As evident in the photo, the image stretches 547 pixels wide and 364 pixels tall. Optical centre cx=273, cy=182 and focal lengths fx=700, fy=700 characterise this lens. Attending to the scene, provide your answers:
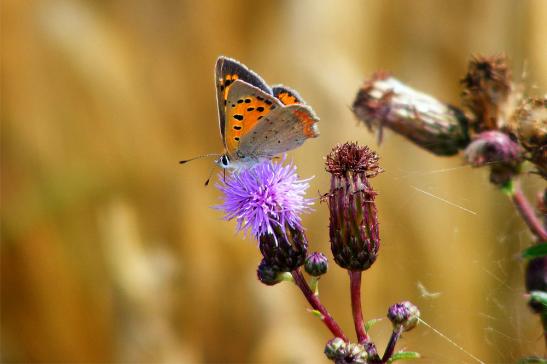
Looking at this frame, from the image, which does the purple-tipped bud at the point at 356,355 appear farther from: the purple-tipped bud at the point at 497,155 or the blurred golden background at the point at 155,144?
the blurred golden background at the point at 155,144

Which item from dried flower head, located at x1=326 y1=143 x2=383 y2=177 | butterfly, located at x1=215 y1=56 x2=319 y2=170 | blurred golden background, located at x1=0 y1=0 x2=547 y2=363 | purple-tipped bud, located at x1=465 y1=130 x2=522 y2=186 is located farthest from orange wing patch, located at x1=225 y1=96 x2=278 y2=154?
blurred golden background, located at x1=0 y1=0 x2=547 y2=363

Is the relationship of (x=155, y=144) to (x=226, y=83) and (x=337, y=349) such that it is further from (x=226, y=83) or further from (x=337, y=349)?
(x=337, y=349)

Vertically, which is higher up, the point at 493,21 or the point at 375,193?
the point at 493,21

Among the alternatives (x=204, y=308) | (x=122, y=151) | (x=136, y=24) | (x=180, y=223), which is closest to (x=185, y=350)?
(x=204, y=308)

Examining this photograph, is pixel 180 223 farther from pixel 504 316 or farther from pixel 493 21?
pixel 504 316

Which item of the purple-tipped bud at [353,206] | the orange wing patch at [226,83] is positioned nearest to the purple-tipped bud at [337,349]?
the purple-tipped bud at [353,206]

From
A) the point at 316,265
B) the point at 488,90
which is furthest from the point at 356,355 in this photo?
the point at 488,90
